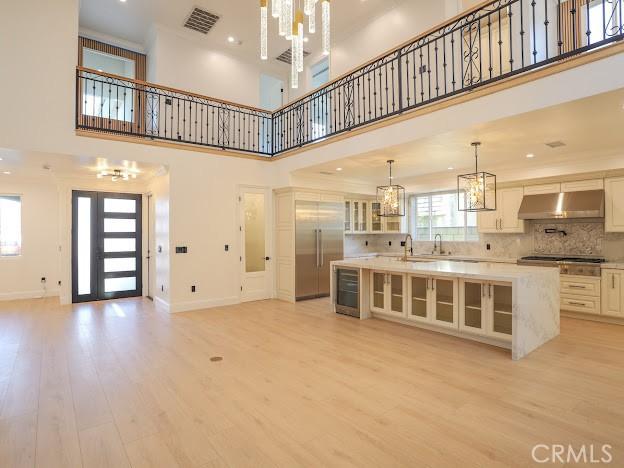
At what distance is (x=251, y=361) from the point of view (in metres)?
3.79

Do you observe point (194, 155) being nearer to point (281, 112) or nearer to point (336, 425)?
point (281, 112)

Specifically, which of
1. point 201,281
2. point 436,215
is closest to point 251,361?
point 201,281

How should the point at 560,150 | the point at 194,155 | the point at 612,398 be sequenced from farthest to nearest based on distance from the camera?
1. the point at 194,155
2. the point at 560,150
3. the point at 612,398

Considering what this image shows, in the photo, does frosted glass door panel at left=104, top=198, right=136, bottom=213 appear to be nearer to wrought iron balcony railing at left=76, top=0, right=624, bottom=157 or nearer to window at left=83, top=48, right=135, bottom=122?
wrought iron balcony railing at left=76, top=0, right=624, bottom=157

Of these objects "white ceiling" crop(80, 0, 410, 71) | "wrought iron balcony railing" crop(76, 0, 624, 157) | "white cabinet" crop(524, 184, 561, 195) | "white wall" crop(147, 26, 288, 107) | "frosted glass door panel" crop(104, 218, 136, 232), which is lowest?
"frosted glass door panel" crop(104, 218, 136, 232)

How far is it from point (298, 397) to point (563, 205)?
5488 millimetres

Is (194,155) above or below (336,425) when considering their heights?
above

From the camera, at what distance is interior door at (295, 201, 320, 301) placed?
7.10 m

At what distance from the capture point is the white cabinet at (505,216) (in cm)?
648

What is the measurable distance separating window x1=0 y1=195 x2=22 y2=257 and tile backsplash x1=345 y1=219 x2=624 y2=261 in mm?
9172

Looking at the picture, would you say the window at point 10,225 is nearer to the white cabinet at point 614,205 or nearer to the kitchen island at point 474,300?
the kitchen island at point 474,300

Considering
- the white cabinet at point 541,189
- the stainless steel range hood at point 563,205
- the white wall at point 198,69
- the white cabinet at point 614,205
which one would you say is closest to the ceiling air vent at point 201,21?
the white wall at point 198,69

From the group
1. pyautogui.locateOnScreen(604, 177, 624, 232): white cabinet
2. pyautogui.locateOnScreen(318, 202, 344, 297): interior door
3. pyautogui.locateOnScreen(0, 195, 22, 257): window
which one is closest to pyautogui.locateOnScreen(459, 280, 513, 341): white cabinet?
pyautogui.locateOnScreen(604, 177, 624, 232): white cabinet

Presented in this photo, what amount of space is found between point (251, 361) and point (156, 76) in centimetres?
685
